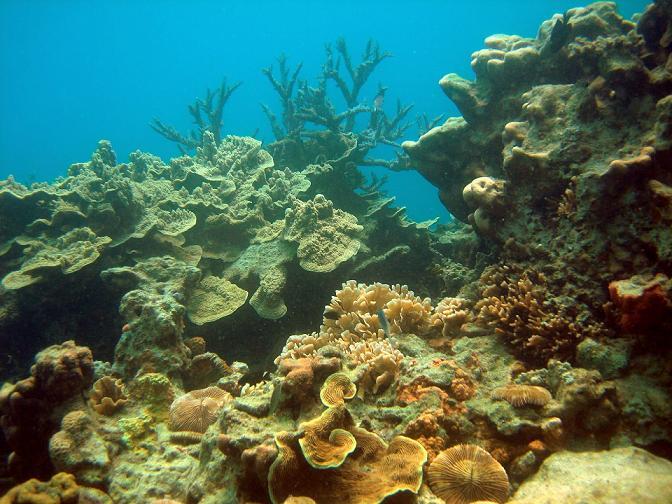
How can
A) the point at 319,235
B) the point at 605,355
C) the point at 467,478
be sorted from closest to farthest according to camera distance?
the point at 467,478 < the point at 605,355 < the point at 319,235

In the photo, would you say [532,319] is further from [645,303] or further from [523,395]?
[523,395]

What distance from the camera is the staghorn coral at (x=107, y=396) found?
351 cm

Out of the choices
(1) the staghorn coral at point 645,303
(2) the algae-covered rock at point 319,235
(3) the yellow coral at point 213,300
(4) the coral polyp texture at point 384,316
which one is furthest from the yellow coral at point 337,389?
(3) the yellow coral at point 213,300

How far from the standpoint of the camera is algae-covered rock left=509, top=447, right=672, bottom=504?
2092 millimetres

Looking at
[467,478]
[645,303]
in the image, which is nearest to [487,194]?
[645,303]

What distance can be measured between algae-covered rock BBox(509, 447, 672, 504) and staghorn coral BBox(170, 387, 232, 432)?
94.4 inches

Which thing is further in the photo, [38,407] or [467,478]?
[38,407]

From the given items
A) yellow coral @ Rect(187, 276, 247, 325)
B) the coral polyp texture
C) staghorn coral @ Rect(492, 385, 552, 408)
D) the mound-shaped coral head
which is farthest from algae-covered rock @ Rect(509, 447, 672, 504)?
yellow coral @ Rect(187, 276, 247, 325)

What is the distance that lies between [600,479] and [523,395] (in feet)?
2.23

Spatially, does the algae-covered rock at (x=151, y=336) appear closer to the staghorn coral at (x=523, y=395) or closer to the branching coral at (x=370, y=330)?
the branching coral at (x=370, y=330)

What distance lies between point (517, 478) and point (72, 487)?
291cm

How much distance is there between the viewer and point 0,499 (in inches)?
89.0

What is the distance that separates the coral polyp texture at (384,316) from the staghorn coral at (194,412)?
2cm

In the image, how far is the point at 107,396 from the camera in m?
3.72
